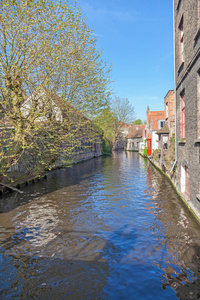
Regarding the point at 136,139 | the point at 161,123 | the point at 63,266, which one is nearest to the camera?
the point at 63,266

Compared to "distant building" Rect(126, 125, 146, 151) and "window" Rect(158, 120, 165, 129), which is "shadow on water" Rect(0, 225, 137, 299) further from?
"distant building" Rect(126, 125, 146, 151)

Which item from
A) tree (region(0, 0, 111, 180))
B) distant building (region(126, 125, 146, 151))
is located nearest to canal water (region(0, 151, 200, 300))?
tree (region(0, 0, 111, 180))

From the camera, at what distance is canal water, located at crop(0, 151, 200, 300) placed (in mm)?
4281

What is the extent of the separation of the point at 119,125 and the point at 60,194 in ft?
171

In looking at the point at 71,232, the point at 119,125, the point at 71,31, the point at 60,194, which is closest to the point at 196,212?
the point at 71,232

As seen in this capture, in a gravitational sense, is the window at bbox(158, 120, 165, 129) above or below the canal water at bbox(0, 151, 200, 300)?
above

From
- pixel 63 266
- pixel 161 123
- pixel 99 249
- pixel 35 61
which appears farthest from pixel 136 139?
pixel 63 266

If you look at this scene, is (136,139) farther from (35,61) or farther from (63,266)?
(63,266)

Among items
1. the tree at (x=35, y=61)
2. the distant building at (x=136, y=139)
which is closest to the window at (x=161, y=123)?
the distant building at (x=136, y=139)

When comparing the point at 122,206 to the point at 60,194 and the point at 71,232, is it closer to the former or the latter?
the point at 71,232

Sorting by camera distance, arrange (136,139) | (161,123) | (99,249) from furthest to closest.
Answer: (136,139) < (161,123) < (99,249)

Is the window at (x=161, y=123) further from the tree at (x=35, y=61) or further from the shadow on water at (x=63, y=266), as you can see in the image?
the shadow on water at (x=63, y=266)

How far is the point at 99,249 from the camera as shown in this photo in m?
5.92

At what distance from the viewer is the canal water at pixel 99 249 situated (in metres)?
4.28
